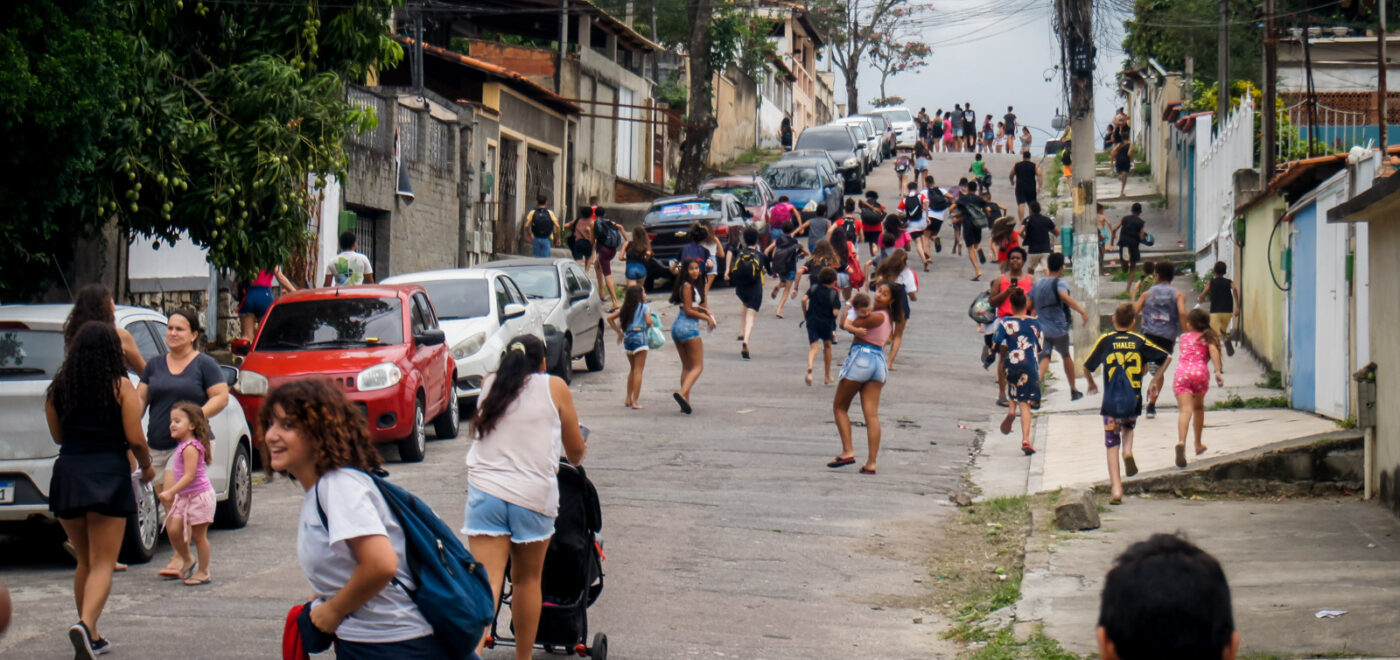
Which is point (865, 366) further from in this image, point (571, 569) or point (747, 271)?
point (747, 271)

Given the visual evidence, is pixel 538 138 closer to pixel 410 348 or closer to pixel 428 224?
pixel 428 224

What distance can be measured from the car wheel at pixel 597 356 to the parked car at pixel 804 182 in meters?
16.2

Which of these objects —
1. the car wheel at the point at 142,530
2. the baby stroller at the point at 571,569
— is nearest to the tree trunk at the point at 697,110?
the car wheel at the point at 142,530

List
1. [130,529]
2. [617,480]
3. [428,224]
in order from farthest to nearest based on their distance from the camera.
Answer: [428,224] < [617,480] < [130,529]

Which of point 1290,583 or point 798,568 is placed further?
point 798,568

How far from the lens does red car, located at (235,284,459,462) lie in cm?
1360

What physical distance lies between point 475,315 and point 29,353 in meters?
7.51

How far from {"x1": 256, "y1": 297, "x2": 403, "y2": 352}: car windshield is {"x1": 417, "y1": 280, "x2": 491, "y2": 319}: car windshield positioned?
2.28 meters

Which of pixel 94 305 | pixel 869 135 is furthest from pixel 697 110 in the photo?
pixel 94 305

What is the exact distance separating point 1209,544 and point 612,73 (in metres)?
32.5

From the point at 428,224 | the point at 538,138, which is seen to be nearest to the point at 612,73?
the point at 538,138

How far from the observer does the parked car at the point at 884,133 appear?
57.5m

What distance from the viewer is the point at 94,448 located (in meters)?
7.61

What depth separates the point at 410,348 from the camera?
1420 cm
